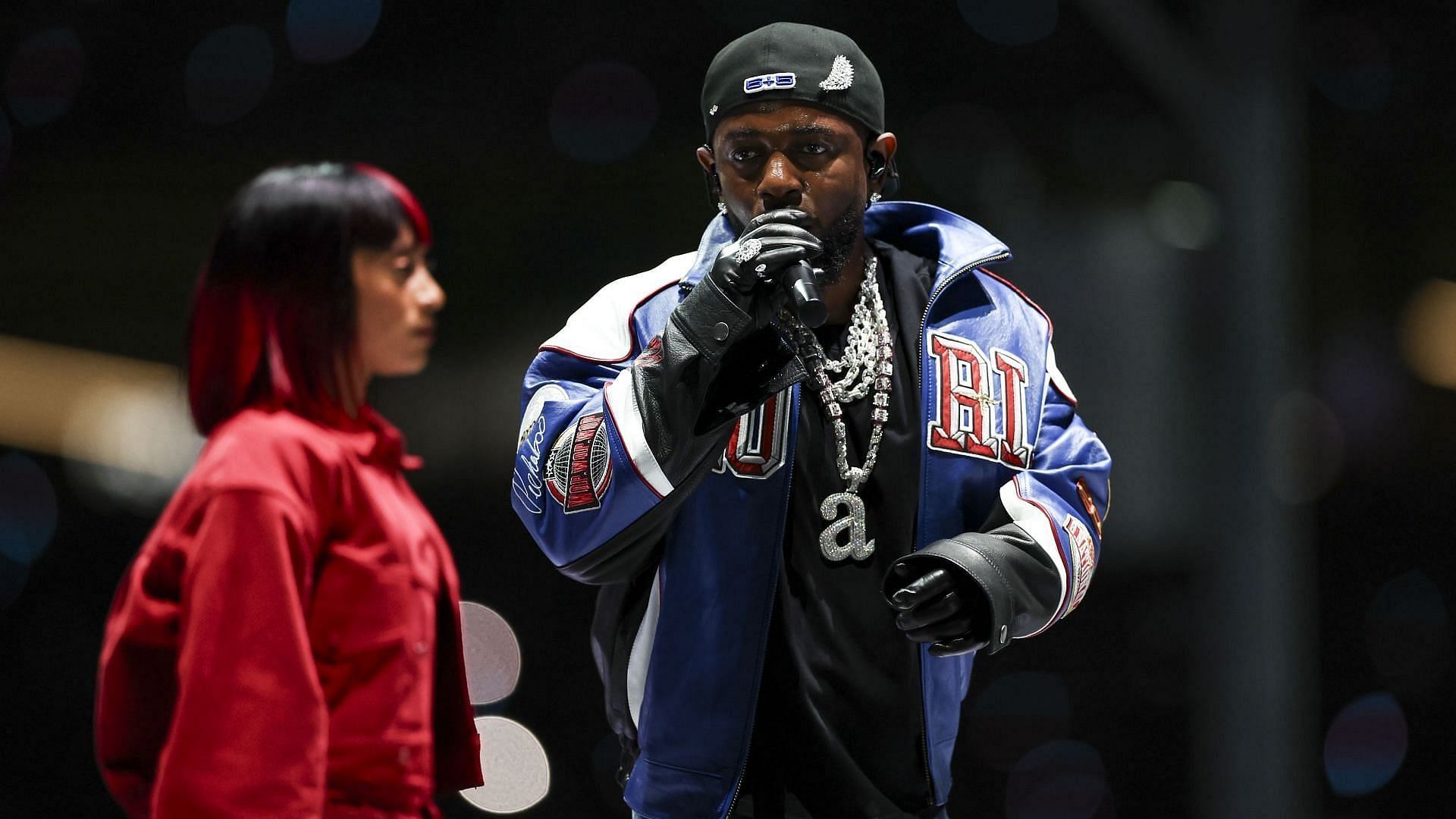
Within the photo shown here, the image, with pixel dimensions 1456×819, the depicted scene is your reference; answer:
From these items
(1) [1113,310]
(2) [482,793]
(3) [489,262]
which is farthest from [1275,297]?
(2) [482,793]

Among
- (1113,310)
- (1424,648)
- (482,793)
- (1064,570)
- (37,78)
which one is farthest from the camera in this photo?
(1424,648)

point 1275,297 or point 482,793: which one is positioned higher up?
point 1275,297

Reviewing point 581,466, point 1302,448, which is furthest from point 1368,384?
point 581,466

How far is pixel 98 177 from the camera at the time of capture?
334 centimetres

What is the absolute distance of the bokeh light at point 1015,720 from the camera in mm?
4137

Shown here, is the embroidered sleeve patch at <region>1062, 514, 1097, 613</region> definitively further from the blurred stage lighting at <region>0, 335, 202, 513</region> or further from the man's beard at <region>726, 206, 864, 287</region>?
the blurred stage lighting at <region>0, 335, 202, 513</region>

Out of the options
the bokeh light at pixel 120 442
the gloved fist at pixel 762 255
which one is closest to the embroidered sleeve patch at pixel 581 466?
the gloved fist at pixel 762 255

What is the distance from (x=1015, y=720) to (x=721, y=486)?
2.54 m

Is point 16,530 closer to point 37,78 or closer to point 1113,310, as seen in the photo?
point 37,78

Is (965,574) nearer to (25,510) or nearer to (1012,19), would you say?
(25,510)

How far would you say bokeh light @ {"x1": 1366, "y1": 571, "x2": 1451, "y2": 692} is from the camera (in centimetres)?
428

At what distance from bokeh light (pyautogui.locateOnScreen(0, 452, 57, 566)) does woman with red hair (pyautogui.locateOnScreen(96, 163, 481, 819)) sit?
2258 millimetres

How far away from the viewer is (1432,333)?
15.1 feet

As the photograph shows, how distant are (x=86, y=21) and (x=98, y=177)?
342 mm
